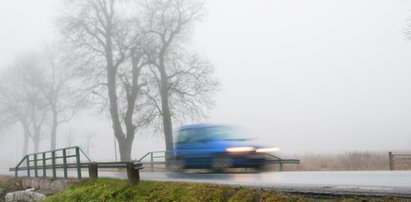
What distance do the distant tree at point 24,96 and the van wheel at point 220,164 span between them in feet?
141

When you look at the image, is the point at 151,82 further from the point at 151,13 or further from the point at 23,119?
the point at 23,119

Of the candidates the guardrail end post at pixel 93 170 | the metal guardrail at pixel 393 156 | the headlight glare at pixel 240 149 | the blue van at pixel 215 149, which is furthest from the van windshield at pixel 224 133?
the metal guardrail at pixel 393 156

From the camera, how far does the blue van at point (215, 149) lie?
15195 millimetres

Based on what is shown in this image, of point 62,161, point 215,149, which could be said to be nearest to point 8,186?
point 62,161

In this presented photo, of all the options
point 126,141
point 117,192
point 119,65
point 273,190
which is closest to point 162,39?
point 119,65

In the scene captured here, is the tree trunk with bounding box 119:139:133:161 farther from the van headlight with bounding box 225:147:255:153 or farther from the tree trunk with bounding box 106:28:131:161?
the van headlight with bounding box 225:147:255:153

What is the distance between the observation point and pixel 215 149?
1580 centimetres

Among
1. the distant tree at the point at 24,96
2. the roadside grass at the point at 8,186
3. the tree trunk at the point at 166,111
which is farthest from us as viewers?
the distant tree at the point at 24,96

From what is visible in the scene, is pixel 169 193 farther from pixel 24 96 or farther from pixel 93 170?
pixel 24 96

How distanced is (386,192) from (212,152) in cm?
972

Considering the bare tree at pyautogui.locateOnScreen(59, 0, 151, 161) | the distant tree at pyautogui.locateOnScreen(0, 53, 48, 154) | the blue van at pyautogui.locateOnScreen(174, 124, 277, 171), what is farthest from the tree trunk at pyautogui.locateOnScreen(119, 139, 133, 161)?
the distant tree at pyautogui.locateOnScreen(0, 53, 48, 154)

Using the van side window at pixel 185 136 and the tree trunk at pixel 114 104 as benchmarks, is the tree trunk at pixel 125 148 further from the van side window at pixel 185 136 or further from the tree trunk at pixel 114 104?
the van side window at pixel 185 136

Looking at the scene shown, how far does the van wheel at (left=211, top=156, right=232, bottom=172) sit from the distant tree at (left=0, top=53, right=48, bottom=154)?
42896 mm

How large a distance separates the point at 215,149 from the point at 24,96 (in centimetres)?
4585
